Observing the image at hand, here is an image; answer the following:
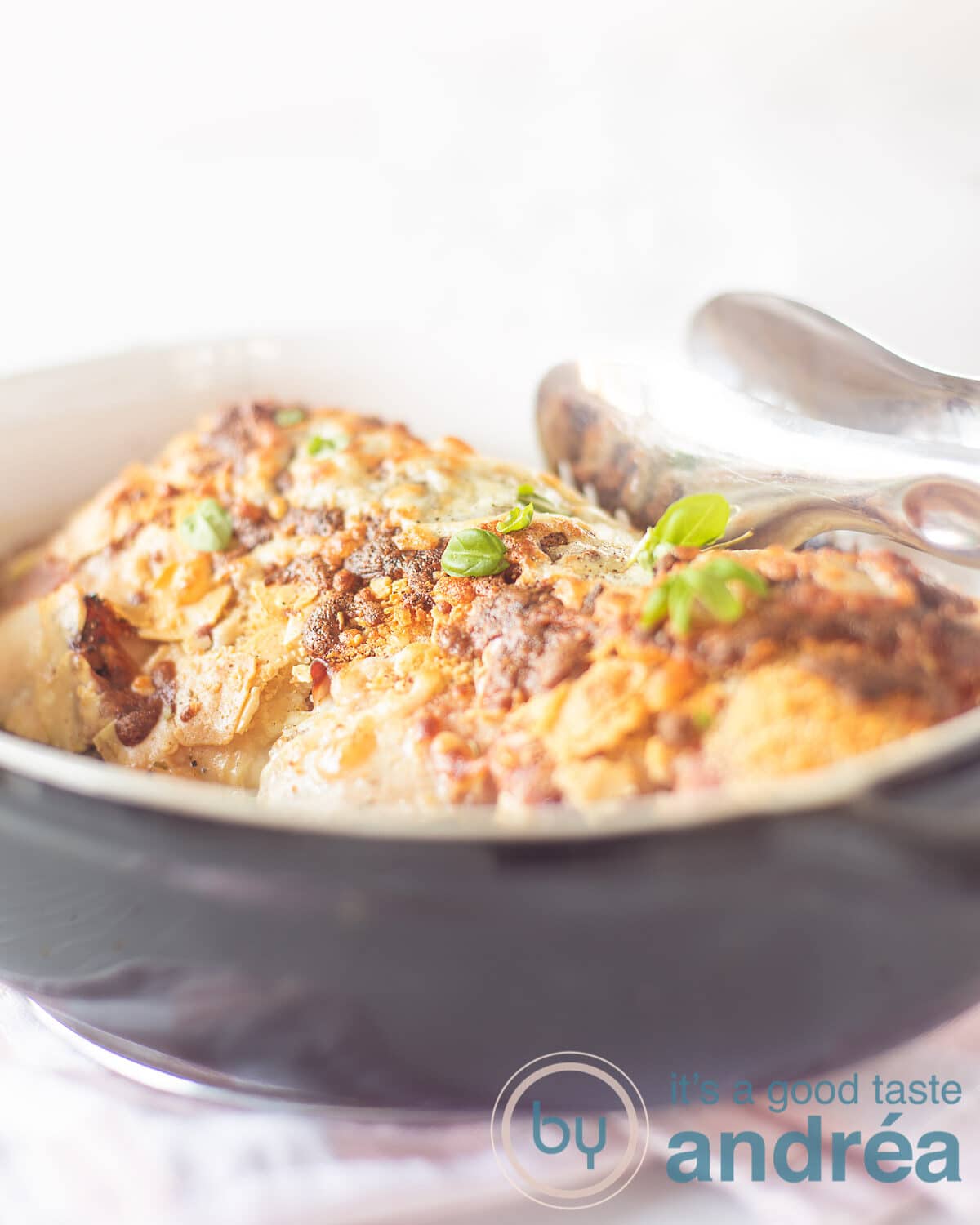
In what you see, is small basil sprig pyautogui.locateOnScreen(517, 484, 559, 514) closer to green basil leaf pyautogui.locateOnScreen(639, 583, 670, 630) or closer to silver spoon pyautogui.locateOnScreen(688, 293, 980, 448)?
green basil leaf pyautogui.locateOnScreen(639, 583, 670, 630)

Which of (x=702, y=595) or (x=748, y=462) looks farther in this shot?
(x=748, y=462)

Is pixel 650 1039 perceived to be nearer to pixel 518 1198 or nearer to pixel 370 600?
pixel 518 1198

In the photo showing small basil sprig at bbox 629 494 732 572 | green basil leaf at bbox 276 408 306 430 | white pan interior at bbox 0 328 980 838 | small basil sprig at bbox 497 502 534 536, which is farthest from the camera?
white pan interior at bbox 0 328 980 838

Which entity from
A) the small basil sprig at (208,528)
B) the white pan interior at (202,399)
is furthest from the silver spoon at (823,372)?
the small basil sprig at (208,528)

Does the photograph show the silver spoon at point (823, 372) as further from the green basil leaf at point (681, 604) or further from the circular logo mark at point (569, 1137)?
the circular logo mark at point (569, 1137)

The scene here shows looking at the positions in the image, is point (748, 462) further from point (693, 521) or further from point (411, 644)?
point (411, 644)

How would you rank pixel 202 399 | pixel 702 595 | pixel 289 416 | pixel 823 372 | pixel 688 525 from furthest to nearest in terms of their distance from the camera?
pixel 202 399 < pixel 823 372 < pixel 289 416 < pixel 688 525 < pixel 702 595

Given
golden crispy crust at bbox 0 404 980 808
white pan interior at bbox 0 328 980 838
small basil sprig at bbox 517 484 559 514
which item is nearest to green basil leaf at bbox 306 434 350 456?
golden crispy crust at bbox 0 404 980 808

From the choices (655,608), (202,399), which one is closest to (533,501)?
(655,608)
